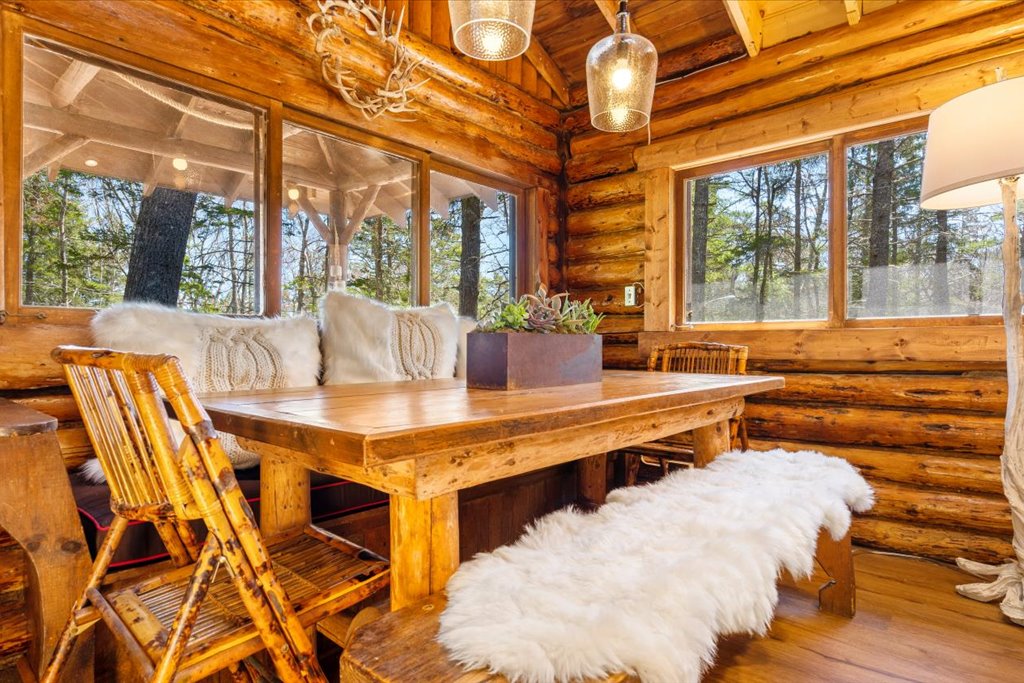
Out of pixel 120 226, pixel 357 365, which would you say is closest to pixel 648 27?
pixel 357 365

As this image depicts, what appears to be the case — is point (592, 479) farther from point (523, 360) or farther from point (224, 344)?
point (224, 344)

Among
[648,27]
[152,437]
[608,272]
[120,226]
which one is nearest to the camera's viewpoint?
[152,437]

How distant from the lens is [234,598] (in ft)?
3.81

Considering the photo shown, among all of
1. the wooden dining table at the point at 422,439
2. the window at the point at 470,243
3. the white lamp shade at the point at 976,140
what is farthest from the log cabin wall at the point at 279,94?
the white lamp shade at the point at 976,140

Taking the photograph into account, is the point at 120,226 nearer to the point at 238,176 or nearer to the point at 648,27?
the point at 238,176

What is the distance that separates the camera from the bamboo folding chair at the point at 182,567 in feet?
2.97

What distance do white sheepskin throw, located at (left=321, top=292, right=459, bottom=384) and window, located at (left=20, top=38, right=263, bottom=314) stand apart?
41 cm

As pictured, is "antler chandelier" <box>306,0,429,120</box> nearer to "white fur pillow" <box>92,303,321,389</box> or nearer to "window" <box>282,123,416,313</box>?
"window" <box>282,123,416,313</box>

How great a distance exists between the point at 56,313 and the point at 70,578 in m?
1.12

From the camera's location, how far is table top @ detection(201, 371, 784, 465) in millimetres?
883

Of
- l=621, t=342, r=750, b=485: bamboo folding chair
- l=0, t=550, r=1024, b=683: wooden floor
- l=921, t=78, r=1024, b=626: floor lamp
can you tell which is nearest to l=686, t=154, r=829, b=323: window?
l=621, t=342, r=750, b=485: bamboo folding chair

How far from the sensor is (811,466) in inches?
71.8

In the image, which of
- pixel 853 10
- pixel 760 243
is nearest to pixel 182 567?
pixel 760 243

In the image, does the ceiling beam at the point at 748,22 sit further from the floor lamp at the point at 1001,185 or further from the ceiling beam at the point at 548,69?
the floor lamp at the point at 1001,185
